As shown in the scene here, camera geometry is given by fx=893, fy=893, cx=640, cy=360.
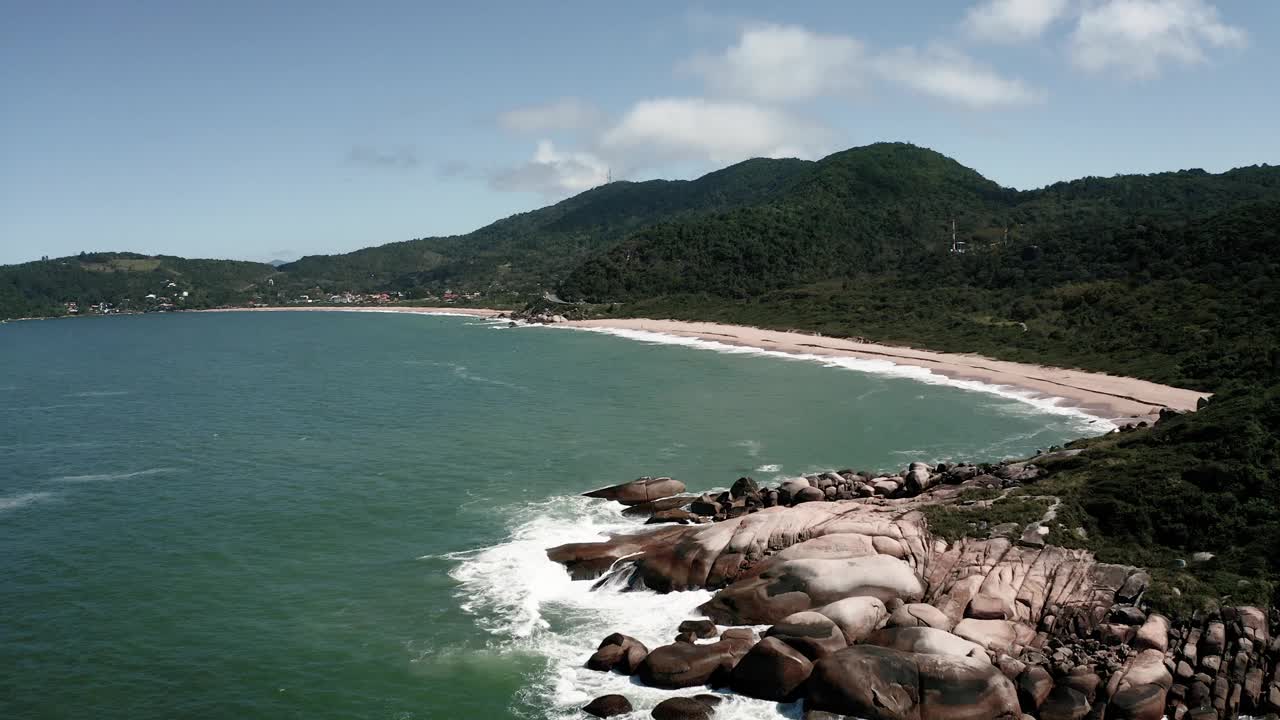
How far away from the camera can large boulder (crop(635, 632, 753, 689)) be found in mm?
23000

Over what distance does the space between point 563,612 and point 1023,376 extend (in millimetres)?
56540

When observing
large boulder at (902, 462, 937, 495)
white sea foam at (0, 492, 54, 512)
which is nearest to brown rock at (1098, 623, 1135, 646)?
large boulder at (902, 462, 937, 495)

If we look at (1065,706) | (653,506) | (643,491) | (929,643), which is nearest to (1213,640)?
(1065,706)

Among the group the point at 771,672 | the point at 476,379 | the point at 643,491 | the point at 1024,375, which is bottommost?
the point at 771,672

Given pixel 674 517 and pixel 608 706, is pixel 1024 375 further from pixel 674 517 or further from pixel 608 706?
pixel 608 706

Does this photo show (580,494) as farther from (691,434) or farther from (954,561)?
(954,561)

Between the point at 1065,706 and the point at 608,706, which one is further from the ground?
the point at 1065,706

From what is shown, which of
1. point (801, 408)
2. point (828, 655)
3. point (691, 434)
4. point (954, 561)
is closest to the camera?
point (828, 655)

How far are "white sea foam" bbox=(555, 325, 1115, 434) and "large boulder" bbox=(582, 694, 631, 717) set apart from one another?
3903 cm

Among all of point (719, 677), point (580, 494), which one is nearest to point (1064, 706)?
point (719, 677)

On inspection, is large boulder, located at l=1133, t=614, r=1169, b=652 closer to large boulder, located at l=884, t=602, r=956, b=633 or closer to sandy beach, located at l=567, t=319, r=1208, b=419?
large boulder, located at l=884, t=602, r=956, b=633

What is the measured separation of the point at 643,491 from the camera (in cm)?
3912

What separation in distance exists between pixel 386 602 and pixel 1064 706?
787 inches

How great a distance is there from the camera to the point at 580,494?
41.0 metres
